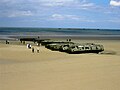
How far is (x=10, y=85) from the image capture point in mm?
14023

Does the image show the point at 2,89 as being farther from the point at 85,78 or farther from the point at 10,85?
the point at 85,78

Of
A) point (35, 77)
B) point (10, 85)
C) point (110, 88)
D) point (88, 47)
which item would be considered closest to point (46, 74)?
point (35, 77)

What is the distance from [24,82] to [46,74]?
2.66 m

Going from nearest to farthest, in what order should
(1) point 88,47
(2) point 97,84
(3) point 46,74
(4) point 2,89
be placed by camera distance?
(4) point 2,89 < (2) point 97,84 < (3) point 46,74 < (1) point 88,47

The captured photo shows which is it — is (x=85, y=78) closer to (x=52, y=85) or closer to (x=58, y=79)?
(x=58, y=79)

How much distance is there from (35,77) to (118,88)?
16.2ft

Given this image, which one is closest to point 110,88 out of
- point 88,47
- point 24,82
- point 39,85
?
point 39,85

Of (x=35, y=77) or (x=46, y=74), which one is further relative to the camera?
(x=46, y=74)

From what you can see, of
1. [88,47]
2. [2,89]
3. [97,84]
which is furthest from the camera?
[88,47]

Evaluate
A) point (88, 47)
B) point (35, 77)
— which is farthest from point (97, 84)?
point (88, 47)

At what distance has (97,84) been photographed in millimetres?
14312

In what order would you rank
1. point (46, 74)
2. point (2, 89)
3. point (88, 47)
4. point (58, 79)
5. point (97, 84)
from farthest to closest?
1. point (88, 47)
2. point (46, 74)
3. point (58, 79)
4. point (97, 84)
5. point (2, 89)

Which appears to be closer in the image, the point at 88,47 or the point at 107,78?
the point at 107,78

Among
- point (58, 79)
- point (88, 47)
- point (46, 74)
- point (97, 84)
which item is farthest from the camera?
point (88, 47)
